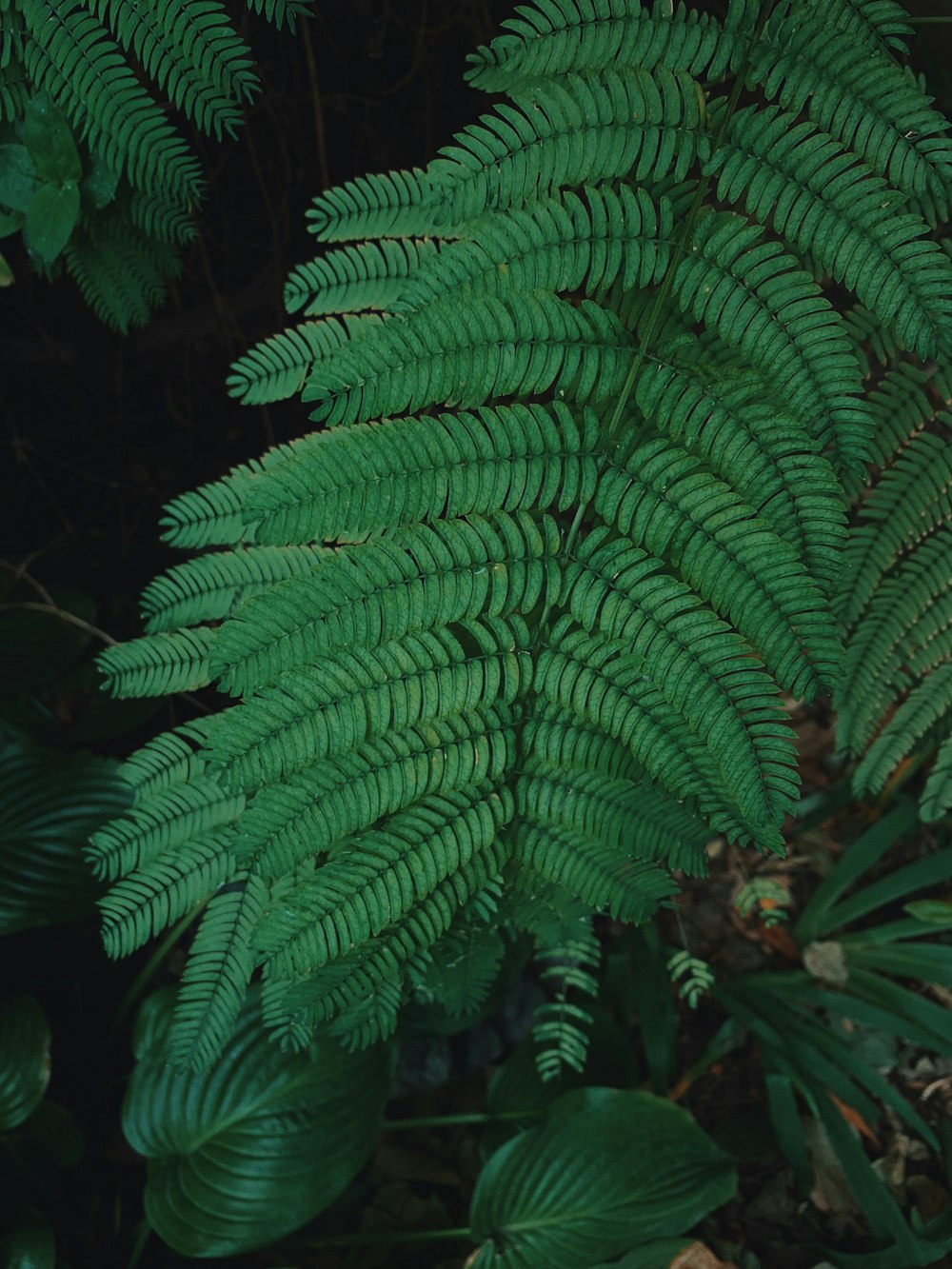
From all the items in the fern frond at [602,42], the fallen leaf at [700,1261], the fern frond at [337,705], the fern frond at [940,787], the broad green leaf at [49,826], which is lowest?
the fallen leaf at [700,1261]

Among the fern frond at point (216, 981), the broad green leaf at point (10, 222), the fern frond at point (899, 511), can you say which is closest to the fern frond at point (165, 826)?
the fern frond at point (216, 981)

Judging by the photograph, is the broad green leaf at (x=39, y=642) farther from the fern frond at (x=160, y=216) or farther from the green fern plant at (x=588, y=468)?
the green fern plant at (x=588, y=468)

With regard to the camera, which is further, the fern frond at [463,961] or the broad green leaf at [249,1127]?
the broad green leaf at [249,1127]

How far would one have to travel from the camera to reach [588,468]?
1513mm

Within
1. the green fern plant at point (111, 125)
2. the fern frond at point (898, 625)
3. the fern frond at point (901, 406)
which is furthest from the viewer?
the fern frond at point (898, 625)

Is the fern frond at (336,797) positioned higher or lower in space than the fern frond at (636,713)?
lower

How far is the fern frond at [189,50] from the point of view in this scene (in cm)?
158

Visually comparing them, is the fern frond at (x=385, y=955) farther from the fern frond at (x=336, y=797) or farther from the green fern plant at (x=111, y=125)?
the green fern plant at (x=111, y=125)

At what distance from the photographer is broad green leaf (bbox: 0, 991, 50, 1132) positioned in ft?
7.70

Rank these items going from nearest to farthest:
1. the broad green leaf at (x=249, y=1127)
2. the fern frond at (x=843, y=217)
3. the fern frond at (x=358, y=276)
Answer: the fern frond at (x=843, y=217)
the fern frond at (x=358, y=276)
the broad green leaf at (x=249, y=1127)

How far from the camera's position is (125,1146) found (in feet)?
9.20

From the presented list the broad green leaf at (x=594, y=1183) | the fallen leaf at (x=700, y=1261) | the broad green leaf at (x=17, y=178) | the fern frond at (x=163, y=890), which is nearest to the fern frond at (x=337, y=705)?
the fern frond at (x=163, y=890)

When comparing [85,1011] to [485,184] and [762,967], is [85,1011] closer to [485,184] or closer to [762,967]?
[762,967]

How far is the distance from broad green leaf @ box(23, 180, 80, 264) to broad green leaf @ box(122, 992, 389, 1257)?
1.88 m
